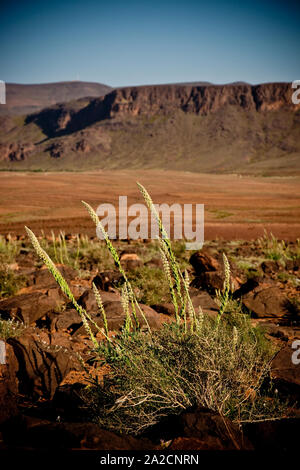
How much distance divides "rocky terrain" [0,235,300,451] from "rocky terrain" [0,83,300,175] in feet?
Answer: 265

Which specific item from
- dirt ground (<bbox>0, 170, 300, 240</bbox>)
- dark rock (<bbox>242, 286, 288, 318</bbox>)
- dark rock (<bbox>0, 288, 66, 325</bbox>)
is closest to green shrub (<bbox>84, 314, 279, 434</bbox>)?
dark rock (<bbox>0, 288, 66, 325</bbox>)

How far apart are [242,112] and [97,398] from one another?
126 metres

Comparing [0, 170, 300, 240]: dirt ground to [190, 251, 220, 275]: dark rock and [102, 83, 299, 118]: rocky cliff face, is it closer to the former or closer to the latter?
[190, 251, 220, 275]: dark rock

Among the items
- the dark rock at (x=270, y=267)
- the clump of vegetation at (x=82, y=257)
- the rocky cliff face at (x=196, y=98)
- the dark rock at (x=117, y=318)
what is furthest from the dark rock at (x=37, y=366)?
the rocky cliff face at (x=196, y=98)

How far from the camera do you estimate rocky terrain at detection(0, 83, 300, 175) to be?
325 feet

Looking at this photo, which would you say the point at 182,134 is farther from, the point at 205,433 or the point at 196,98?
the point at 205,433

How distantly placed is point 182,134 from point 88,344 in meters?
113

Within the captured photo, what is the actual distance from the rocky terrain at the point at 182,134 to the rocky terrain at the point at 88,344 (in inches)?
3178

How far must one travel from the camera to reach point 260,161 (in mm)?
93688

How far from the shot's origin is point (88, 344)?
14.9 feet

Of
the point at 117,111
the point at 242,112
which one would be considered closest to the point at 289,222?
the point at 242,112

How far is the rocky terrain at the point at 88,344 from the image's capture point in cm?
206

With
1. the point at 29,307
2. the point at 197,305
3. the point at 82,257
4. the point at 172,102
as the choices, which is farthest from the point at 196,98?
the point at 29,307
